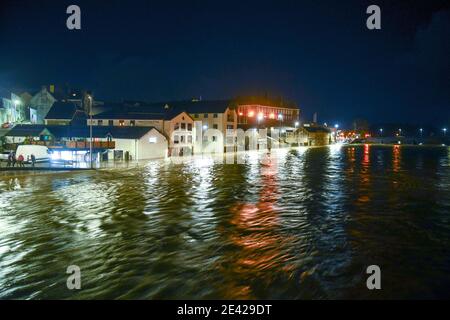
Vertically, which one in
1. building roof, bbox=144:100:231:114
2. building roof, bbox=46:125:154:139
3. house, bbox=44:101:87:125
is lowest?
building roof, bbox=46:125:154:139

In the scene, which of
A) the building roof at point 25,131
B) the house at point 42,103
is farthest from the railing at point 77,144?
the house at point 42,103

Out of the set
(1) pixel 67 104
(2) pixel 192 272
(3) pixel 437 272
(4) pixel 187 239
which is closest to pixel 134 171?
(4) pixel 187 239

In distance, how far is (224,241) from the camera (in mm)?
15055

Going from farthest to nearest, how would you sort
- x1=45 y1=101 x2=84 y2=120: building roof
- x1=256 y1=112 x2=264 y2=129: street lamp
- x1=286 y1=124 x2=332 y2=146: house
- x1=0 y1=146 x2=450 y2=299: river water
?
x1=286 y1=124 x2=332 y2=146: house
x1=256 y1=112 x2=264 y2=129: street lamp
x1=45 y1=101 x2=84 y2=120: building roof
x1=0 y1=146 x2=450 y2=299: river water

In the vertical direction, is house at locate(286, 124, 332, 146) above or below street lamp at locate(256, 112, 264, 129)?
below

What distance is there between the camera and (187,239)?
1539 cm

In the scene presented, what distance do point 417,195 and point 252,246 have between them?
16475 mm

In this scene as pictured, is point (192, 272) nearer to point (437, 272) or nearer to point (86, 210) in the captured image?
point (437, 272)

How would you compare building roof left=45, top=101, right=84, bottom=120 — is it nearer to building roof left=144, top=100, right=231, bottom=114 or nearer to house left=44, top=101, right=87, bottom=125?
house left=44, top=101, right=87, bottom=125

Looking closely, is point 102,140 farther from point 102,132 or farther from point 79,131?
point 79,131

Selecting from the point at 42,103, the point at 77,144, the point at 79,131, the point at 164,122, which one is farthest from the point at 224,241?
the point at 42,103

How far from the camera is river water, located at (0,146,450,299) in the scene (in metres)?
10.8

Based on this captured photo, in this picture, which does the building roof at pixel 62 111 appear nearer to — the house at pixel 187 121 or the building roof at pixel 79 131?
the house at pixel 187 121

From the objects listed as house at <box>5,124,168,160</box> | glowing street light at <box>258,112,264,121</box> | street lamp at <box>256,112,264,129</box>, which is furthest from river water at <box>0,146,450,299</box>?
glowing street light at <box>258,112,264,121</box>
